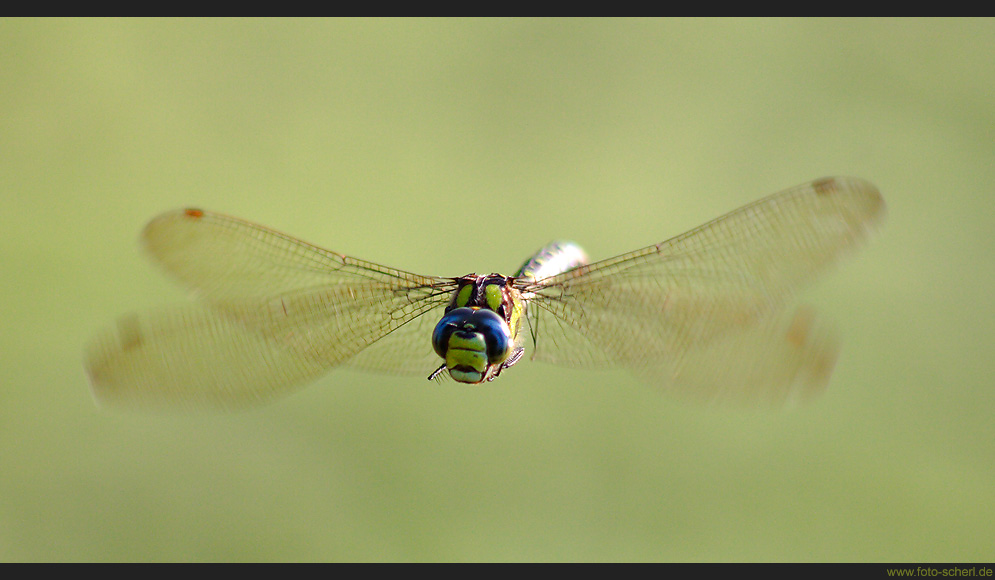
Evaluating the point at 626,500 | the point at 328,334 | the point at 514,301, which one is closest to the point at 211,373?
the point at 328,334

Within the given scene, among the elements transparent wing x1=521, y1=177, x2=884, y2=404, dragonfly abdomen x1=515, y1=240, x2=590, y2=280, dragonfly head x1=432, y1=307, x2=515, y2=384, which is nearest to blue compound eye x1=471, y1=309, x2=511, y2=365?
dragonfly head x1=432, y1=307, x2=515, y2=384

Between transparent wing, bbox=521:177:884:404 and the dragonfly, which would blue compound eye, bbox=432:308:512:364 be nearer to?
the dragonfly

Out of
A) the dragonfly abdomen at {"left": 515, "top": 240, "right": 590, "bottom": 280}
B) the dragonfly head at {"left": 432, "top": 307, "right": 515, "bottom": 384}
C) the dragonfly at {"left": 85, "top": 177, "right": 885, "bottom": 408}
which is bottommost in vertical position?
the dragonfly head at {"left": 432, "top": 307, "right": 515, "bottom": 384}

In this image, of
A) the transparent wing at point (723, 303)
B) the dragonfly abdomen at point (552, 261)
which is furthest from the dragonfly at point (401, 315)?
the dragonfly abdomen at point (552, 261)

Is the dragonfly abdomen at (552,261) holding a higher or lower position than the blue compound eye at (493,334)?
higher

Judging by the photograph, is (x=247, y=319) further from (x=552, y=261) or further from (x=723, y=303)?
(x=723, y=303)

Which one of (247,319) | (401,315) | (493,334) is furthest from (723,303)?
(247,319)

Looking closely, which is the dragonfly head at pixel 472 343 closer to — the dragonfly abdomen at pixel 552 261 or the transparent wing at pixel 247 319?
the transparent wing at pixel 247 319
